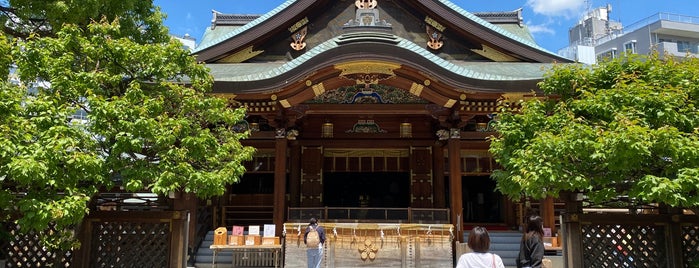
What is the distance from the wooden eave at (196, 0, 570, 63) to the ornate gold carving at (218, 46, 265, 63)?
176 millimetres

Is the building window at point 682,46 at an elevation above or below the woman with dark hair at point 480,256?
above

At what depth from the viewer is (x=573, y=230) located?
736 centimetres

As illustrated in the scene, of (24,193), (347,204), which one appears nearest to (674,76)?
(24,193)

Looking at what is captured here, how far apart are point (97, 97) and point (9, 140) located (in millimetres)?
1246

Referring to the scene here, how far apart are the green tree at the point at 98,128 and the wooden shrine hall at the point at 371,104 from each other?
14.4 feet

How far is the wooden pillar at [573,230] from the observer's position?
7277 millimetres

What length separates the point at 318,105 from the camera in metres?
14.2

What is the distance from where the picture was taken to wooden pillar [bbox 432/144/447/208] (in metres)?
15.4

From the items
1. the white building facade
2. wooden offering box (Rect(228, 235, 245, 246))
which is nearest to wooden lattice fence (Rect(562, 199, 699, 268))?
wooden offering box (Rect(228, 235, 245, 246))

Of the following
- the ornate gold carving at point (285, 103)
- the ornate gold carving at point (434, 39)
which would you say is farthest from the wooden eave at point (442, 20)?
the ornate gold carving at point (285, 103)

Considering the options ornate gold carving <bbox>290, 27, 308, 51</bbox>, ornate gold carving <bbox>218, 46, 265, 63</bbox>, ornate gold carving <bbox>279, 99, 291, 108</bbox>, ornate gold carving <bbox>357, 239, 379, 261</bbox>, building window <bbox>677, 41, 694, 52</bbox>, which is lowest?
ornate gold carving <bbox>357, 239, 379, 261</bbox>

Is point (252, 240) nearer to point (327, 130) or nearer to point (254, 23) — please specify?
point (327, 130)

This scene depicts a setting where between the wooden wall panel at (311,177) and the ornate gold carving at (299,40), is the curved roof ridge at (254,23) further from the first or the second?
the wooden wall panel at (311,177)

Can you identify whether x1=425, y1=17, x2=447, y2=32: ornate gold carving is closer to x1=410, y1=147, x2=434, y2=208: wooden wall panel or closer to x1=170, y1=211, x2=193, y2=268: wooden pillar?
x1=410, y1=147, x2=434, y2=208: wooden wall panel
